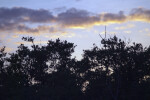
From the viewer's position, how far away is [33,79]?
6062 centimetres

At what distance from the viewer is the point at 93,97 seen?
47.0 meters

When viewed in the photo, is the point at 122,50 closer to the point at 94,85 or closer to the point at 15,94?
the point at 94,85

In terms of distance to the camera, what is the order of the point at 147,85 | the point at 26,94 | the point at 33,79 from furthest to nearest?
the point at 33,79, the point at 26,94, the point at 147,85

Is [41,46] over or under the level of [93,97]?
over

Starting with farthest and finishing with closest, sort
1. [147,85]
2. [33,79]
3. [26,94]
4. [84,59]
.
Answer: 1. [33,79]
2. [84,59]
3. [26,94]
4. [147,85]

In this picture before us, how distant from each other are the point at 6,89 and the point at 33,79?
13098mm

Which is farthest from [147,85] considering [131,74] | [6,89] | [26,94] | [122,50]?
[6,89]

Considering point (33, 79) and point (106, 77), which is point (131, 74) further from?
point (33, 79)

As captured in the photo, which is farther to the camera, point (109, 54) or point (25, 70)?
point (25, 70)

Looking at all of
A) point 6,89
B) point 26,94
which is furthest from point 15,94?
point 6,89

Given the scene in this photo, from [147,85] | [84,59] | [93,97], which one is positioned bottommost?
[93,97]

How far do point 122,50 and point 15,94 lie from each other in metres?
20.2

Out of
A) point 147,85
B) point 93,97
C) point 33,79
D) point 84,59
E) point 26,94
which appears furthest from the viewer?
point 33,79

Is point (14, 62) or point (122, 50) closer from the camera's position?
point (122, 50)
